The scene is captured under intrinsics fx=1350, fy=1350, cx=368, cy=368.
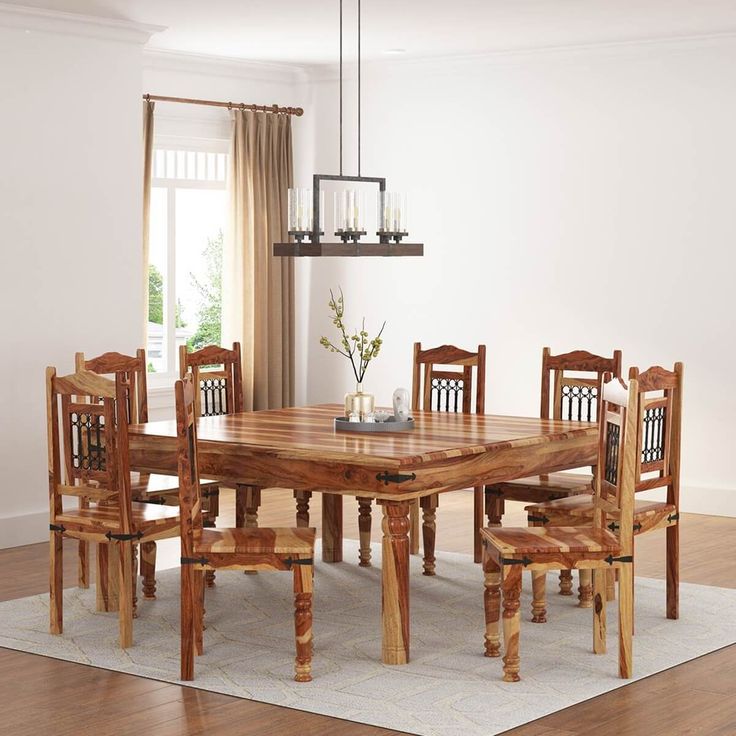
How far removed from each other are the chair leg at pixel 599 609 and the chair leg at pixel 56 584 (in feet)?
6.46

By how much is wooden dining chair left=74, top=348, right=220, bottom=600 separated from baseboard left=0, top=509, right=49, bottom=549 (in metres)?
1.17

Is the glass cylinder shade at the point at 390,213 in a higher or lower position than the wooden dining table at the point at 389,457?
higher

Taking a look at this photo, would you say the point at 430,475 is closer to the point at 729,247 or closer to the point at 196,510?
the point at 196,510

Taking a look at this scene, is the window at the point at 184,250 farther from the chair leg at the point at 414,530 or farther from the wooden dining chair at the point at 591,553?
the wooden dining chair at the point at 591,553

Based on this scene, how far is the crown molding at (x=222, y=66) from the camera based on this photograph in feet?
28.0

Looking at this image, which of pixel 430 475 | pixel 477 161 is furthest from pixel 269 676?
pixel 477 161

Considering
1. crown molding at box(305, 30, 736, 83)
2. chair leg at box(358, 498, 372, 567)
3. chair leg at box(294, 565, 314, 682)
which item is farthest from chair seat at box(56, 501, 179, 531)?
crown molding at box(305, 30, 736, 83)

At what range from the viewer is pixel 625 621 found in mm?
4520

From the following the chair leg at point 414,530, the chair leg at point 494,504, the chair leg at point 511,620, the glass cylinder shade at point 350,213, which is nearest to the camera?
the chair leg at point 511,620

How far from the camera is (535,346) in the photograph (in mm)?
8500

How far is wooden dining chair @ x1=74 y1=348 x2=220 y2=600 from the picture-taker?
5.44 meters

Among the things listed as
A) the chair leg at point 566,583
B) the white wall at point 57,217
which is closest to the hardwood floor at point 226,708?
the chair leg at point 566,583

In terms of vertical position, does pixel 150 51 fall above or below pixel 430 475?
above

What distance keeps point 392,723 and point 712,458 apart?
422 cm
